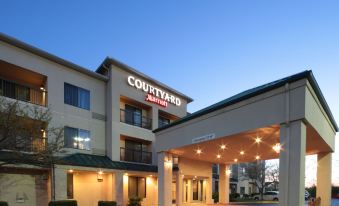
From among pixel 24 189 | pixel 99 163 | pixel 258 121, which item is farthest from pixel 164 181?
pixel 24 189

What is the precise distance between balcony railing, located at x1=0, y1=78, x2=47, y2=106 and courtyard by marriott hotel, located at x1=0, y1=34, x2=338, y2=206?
7cm

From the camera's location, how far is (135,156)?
2655 cm

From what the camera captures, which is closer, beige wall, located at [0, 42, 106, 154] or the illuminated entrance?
the illuminated entrance

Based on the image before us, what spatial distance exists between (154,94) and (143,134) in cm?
399

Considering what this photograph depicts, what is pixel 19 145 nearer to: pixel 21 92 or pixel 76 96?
pixel 21 92

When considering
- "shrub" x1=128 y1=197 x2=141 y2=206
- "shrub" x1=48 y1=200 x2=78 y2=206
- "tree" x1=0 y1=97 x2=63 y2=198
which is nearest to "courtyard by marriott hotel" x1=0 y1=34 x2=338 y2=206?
"tree" x1=0 y1=97 x2=63 y2=198

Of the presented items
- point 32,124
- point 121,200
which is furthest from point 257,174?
point 32,124

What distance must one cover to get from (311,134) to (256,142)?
301 centimetres

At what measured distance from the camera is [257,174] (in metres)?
45.0

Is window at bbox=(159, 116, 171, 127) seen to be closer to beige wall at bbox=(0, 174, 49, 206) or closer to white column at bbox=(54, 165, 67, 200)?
white column at bbox=(54, 165, 67, 200)

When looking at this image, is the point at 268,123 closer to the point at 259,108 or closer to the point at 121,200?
the point at 259,108

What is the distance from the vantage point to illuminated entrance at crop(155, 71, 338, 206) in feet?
31.9

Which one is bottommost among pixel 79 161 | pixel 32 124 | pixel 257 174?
pixel 257 174

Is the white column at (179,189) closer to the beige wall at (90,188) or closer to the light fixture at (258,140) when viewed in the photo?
the beige wall at (90,188)
